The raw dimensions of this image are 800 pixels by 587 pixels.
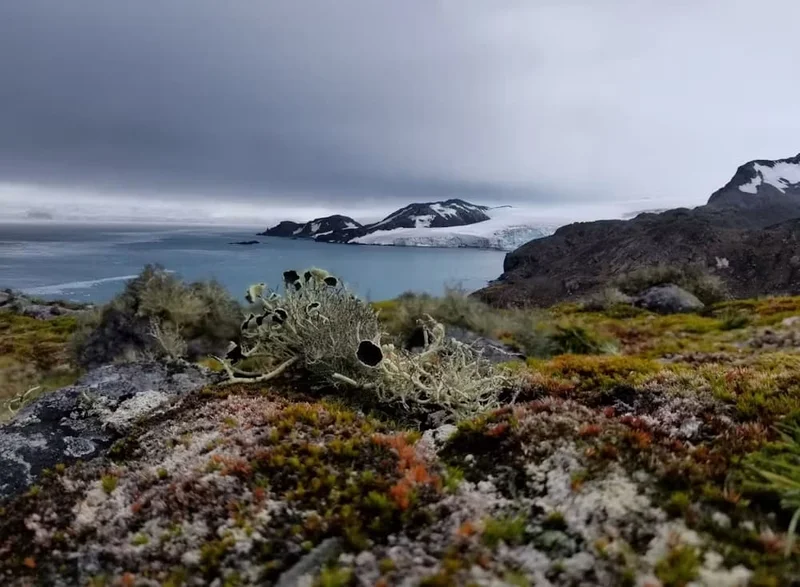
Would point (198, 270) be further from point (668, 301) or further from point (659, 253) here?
point (659, 253)

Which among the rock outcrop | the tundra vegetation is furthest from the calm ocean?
the tundra vegetation

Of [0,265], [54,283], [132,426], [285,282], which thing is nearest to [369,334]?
[285,282]

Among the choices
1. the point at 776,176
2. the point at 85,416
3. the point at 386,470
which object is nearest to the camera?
the point at 386,470

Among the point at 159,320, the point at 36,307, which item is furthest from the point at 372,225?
the point at 159,320

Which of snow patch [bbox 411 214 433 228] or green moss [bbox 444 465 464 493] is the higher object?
snow patch [bbox 411 214 433 228]

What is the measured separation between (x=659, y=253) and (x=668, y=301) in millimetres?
73861

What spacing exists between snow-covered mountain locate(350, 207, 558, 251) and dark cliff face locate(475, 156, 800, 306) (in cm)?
1927

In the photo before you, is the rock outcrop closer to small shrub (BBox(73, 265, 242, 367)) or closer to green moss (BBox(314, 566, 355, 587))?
small shrub (BBox(73, 265, 242, 367))

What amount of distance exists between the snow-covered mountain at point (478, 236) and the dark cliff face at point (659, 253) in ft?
63.2

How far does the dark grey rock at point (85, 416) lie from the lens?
167 inches

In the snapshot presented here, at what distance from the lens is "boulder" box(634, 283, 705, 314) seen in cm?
2423

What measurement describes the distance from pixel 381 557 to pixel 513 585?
64cm

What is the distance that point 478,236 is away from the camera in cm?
13475

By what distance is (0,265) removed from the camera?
89938mm
